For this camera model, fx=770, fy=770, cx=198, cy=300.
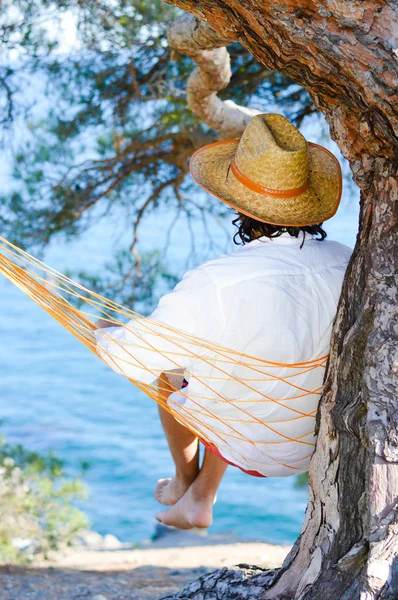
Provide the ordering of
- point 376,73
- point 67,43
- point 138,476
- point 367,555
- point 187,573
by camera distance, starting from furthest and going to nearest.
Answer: point 138,476
point 67,43
point 187,573
point 367,555
point 376,73

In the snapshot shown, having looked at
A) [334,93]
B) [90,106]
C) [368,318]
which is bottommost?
[368,318]

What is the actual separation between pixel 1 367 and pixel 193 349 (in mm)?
10798

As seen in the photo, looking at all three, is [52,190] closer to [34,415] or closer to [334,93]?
[334,93]

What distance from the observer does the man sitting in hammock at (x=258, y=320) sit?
1.55 meters

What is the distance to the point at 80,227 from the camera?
4.00 m

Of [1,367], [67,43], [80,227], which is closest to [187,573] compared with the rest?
[80,227]

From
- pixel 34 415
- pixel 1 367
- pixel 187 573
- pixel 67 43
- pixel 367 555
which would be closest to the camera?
pixel 367 555

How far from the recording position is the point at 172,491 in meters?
2.12

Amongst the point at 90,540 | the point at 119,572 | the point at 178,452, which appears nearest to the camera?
the point at 178,452

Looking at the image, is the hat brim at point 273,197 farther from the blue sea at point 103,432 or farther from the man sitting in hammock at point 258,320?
the blue sea at point 103,432

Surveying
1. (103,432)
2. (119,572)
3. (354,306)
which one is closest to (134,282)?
(119,572)

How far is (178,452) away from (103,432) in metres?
7.49

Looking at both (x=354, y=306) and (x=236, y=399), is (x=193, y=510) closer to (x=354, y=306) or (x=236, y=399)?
(x=236, y=399)

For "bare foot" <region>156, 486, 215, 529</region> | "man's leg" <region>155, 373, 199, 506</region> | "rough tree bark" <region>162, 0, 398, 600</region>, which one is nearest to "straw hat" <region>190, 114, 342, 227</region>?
"rough tree bark" <region>162, 0, 398, 600</region>
